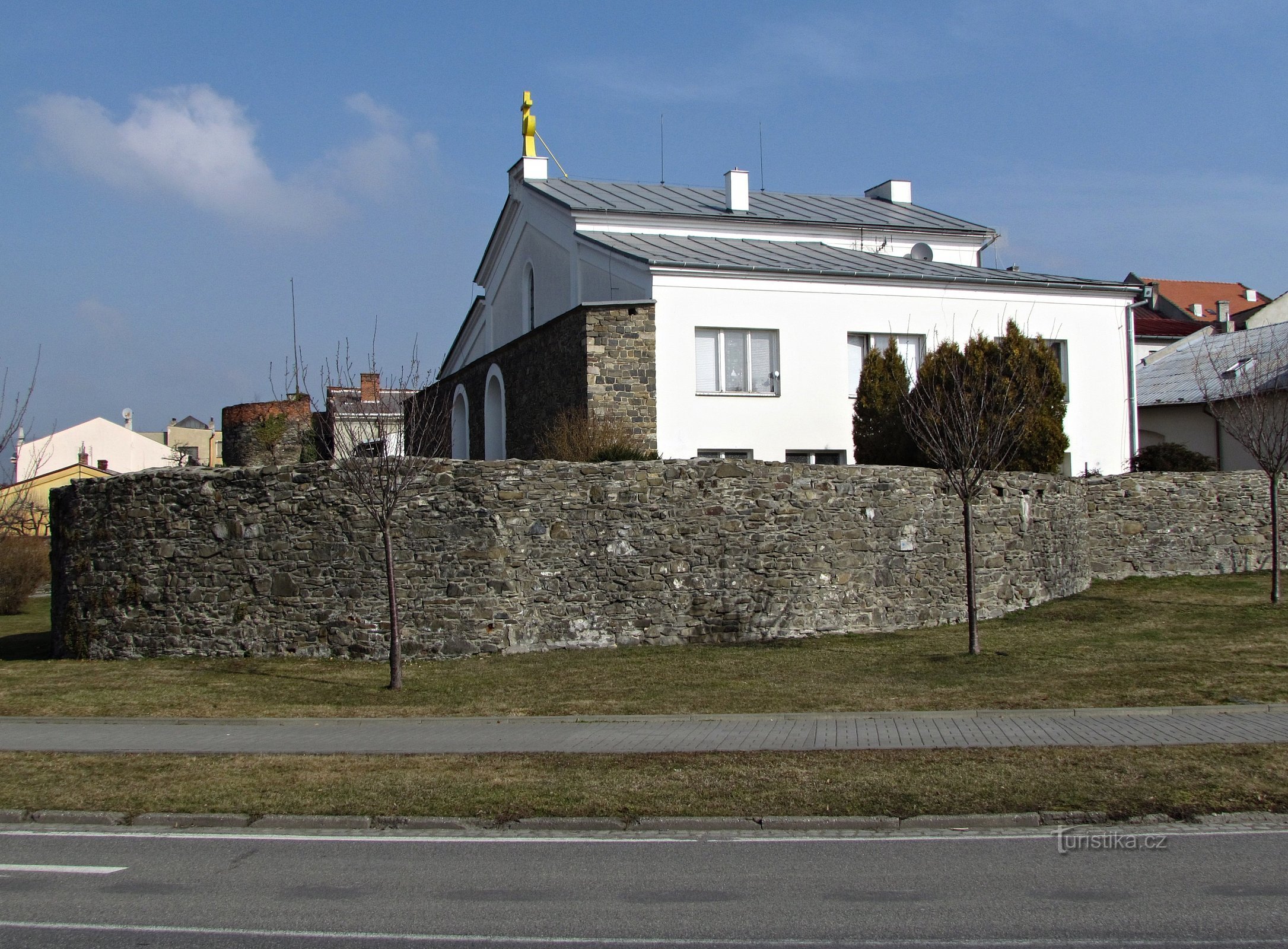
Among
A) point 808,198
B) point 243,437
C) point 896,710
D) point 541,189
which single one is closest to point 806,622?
point 896,710

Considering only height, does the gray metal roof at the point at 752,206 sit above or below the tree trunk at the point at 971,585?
above

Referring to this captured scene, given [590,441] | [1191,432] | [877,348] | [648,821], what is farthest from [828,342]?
[1191,432]

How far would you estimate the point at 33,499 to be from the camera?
168 ft

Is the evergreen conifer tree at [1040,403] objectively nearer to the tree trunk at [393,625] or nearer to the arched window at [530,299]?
the arched window at [530,299]

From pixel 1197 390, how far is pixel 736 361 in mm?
21997

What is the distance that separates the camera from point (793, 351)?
85.2 feet

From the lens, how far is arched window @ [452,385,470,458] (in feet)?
106

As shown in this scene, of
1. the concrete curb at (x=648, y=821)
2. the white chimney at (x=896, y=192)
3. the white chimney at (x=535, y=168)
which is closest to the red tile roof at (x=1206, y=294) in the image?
the white chimney at (x=896, y=192)

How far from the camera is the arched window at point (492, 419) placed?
30156mm

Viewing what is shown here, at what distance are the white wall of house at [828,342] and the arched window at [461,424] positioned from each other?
917 centimetres

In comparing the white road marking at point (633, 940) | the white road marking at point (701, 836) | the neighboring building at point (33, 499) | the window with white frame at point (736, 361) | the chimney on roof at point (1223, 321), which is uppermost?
the chimney on roof at point (1223, 321)

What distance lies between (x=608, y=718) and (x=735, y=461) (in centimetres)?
643

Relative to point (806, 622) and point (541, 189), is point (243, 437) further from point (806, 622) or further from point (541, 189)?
point (806, 622)

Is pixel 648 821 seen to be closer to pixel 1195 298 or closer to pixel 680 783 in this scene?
pixel 680 783
